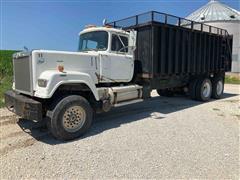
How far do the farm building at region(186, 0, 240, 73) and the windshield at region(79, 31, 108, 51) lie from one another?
2514 cm

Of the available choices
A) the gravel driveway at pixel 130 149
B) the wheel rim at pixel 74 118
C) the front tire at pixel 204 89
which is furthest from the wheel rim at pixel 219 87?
the wheel rim at pixel 74 118

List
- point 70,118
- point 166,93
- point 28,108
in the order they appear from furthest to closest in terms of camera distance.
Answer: point 166,93 < point 70,118 < point 28,108

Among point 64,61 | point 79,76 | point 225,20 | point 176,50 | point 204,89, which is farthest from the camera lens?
point 225,20

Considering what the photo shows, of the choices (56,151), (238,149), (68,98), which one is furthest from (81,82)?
(238,149)

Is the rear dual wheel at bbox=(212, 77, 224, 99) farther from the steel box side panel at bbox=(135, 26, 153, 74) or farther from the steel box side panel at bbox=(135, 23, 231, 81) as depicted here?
the steel box side panel at bbox=(135, 26, 153, 74)

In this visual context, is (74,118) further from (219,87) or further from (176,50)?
(219,87)

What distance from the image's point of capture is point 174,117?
7.15m

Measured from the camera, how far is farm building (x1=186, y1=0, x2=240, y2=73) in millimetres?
27703

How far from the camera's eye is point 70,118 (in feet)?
17.2

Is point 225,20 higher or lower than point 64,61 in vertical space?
higher

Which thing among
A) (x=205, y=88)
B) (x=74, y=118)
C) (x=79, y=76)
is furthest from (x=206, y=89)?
(x=74, y=118)

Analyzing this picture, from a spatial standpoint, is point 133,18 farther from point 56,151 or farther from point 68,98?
point 56,151

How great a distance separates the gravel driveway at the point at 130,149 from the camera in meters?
3.73

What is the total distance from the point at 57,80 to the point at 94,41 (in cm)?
215
